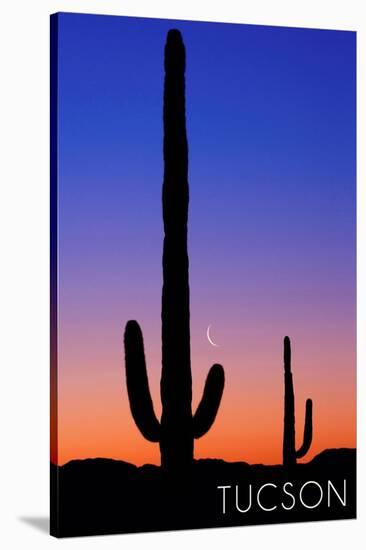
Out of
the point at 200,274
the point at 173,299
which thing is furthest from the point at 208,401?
the point at 200,274

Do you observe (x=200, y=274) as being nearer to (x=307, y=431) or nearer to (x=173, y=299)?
(x=173, y=299)

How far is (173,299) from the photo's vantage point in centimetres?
1141

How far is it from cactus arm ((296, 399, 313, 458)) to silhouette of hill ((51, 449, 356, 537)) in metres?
0.08

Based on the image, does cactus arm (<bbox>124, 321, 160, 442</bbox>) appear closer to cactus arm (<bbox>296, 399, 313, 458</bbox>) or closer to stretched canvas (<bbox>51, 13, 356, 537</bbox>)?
stretched canvas (<bbox>51, 13, 356, 537</bbox>)

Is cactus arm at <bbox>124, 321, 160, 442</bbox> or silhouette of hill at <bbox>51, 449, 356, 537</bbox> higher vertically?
cactus arm at <bbox>124, 321, 160, 442</bbox>

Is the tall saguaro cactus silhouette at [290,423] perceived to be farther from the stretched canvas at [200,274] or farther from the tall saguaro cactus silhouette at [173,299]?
the tall saguaro cactus silhouette at [173,299]

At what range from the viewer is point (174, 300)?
37.4 feet

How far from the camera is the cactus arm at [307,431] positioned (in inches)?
465

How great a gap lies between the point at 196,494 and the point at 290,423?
2.42 feet

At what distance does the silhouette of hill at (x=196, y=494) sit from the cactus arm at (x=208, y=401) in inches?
7.6

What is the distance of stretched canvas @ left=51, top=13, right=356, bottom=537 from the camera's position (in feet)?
36.7

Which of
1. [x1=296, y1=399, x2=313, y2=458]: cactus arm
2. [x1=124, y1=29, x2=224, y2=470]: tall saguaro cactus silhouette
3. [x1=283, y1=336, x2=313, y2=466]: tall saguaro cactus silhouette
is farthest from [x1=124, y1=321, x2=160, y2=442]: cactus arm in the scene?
[x1=296, y1=399, x2=313, y2=458]: cactus arm

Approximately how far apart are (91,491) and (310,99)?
2.68m

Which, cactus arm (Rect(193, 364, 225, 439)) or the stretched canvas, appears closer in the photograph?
the stretched canvas
